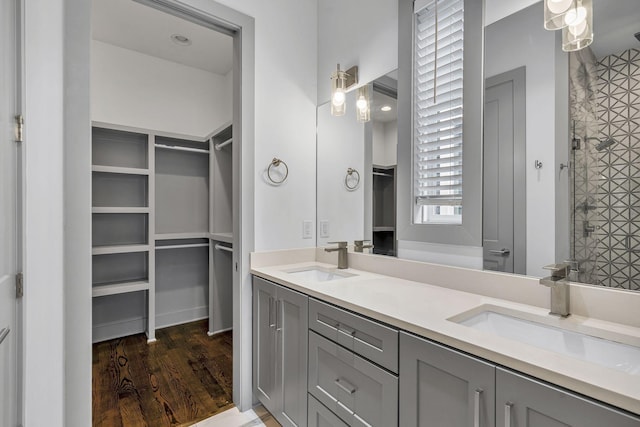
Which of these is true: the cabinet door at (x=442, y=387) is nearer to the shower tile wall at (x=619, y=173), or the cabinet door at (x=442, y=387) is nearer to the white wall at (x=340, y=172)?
Result: the shower tile wall at (x=619, y=173)

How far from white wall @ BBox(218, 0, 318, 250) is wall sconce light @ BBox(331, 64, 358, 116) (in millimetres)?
283

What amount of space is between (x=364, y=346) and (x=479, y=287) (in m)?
0.59

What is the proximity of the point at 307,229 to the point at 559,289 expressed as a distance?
1479 mm

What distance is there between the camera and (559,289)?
1060 mm

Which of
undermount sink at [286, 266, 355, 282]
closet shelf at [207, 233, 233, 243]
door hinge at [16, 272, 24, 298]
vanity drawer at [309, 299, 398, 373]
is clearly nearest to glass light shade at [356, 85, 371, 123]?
undermount sink at [286, 266, 355, 282]

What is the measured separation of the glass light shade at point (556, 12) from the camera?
3.41 ft

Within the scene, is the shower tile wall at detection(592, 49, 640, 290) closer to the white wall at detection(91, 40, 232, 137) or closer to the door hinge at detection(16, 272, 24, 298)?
the door hinge at detection(16, 272, 24, 298)

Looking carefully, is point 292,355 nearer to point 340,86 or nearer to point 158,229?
point 340,86

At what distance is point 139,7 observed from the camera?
244cm

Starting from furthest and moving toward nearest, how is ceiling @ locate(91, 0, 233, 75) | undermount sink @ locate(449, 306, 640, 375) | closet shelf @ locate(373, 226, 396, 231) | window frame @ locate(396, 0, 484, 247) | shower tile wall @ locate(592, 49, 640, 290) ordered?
ceiling @ locate(91, 0, 233, 75) < closet shelf @ locate(373, 226, 396, 231) < window frame @ locate(396, 0, 484, 247) < shower tile wall @ locate(592, 49, 640, 290) < undermount sink @ locate(449, 306, 640, 375)

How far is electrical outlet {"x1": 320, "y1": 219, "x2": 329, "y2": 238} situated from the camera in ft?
7.24

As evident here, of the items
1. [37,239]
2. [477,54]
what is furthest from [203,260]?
[477,54]

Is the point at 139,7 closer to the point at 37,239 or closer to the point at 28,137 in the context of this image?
the point at 28,137

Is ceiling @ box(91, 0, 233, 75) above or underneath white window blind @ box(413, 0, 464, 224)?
above
